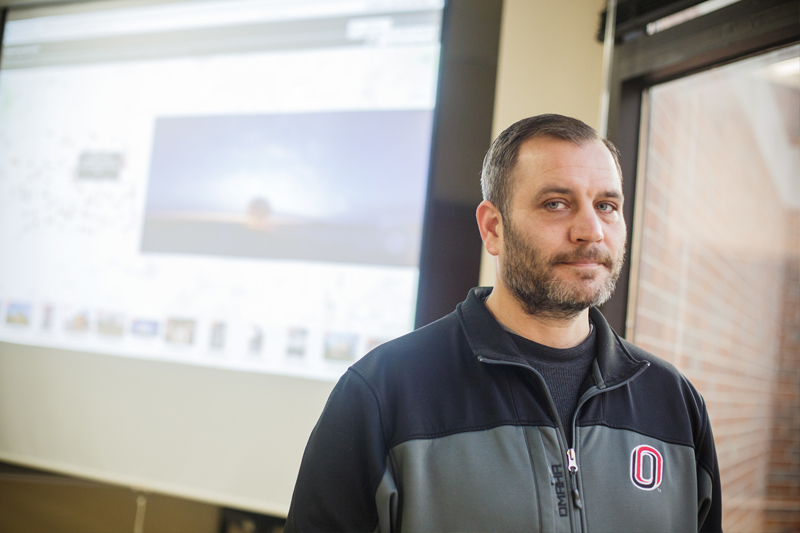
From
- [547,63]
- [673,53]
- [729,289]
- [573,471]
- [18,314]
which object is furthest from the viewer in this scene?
[18,314]

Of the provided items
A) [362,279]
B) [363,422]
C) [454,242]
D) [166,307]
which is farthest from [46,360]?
[363,422]

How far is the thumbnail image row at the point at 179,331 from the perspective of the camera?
1837 millimetres

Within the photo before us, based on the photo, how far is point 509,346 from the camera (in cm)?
90

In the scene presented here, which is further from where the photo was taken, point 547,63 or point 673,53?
point 547,63

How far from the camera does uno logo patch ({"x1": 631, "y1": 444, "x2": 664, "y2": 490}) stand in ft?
2.89

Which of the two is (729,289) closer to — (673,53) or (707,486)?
(673,53)

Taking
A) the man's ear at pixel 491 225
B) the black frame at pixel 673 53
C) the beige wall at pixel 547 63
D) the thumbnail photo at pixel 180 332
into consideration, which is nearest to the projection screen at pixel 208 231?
the thumbnail photo at pixel 180 332

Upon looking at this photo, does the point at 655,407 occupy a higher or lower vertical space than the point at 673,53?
lower

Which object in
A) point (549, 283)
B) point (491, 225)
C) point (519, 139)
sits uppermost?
point (519, 139)

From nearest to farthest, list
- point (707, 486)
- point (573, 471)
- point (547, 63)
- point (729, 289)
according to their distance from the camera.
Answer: point (573, 471), point (707, 486), point (547, 63), point (729, 289)

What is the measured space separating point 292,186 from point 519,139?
1.13 meters

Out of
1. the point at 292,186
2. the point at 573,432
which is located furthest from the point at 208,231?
the point at 573,432

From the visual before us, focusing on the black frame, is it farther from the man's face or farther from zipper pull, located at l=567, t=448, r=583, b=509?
zipper pull, located at l=567, t=448, r=583, b=509

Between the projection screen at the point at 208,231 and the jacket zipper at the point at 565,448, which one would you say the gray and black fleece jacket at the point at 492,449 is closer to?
the jacket zipper at the point at 565,448
